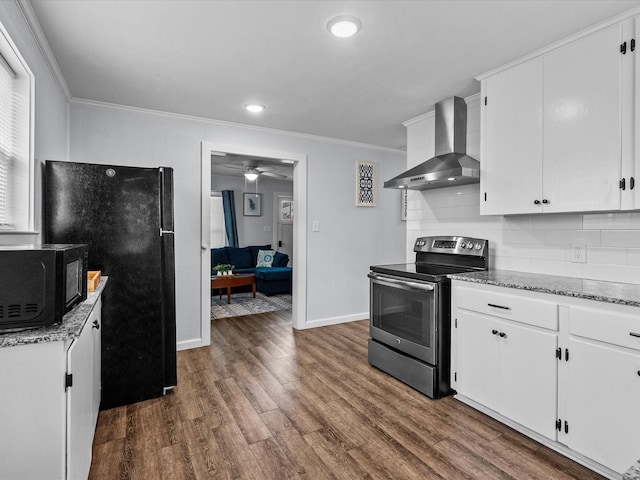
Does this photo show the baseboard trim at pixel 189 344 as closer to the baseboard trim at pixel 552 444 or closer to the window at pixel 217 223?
the baseboard trim at pixel 552 444

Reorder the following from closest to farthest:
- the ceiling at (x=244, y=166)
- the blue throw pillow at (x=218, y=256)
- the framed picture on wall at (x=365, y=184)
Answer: the framed picture on wall at (x=365, y=184)
the ceiling at (x=244, y=166)
the blue throw pillow at (x=218, y=256)

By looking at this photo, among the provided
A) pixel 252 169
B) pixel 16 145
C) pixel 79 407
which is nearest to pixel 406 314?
pixel 79 407

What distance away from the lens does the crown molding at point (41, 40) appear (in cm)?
180

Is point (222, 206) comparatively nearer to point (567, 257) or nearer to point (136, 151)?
point (136, 151)

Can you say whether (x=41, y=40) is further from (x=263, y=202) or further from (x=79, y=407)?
(x=263, y=202)

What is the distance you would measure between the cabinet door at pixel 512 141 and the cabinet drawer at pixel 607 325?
76 cm

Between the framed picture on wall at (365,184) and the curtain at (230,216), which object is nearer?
the framed picture on wall at (365,184)

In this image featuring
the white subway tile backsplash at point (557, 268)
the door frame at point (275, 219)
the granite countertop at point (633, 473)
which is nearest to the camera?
the granite countertop at point (633, 473)

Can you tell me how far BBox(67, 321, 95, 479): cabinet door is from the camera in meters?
1.17

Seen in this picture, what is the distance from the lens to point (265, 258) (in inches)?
269

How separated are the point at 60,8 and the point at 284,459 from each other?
2629mm

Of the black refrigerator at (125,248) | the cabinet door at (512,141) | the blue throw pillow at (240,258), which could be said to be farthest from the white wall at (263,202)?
the cabinet door at (512,141)

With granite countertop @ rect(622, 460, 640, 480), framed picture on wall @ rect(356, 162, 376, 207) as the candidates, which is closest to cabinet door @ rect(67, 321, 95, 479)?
granite countertop @ rect(622, 460, 640, 480)

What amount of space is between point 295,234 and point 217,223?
3.76m
